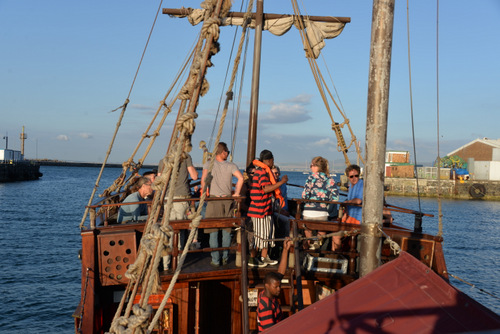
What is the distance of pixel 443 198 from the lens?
6506 cm

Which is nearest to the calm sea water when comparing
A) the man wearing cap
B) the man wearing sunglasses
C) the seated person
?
the seated person

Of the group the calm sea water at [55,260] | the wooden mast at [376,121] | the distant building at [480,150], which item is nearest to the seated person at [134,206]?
the wooden mast at [376,121]

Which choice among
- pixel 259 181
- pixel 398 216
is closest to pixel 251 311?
pixel 259 181

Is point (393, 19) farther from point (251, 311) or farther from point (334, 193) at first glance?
point (251, 311)

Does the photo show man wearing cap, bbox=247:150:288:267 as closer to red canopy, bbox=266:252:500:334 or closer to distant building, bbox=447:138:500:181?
red canopy, bbox=266:252:500:334

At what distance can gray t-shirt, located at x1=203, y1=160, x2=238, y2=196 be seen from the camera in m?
7.87

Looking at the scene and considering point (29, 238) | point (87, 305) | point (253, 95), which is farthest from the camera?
point (29, 238)

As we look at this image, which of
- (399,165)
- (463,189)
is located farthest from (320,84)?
(399,165)

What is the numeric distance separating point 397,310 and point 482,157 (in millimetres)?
79090

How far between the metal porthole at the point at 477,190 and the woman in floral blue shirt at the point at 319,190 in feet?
209

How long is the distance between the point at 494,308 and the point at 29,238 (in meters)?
25.7

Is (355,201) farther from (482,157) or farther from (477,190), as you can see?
(482,157)

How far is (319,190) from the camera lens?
7953mm

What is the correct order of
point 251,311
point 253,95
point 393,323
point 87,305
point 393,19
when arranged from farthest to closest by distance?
point 253,95 → point 251,311 → point 87,305 → point 393,19 → point 393,323
